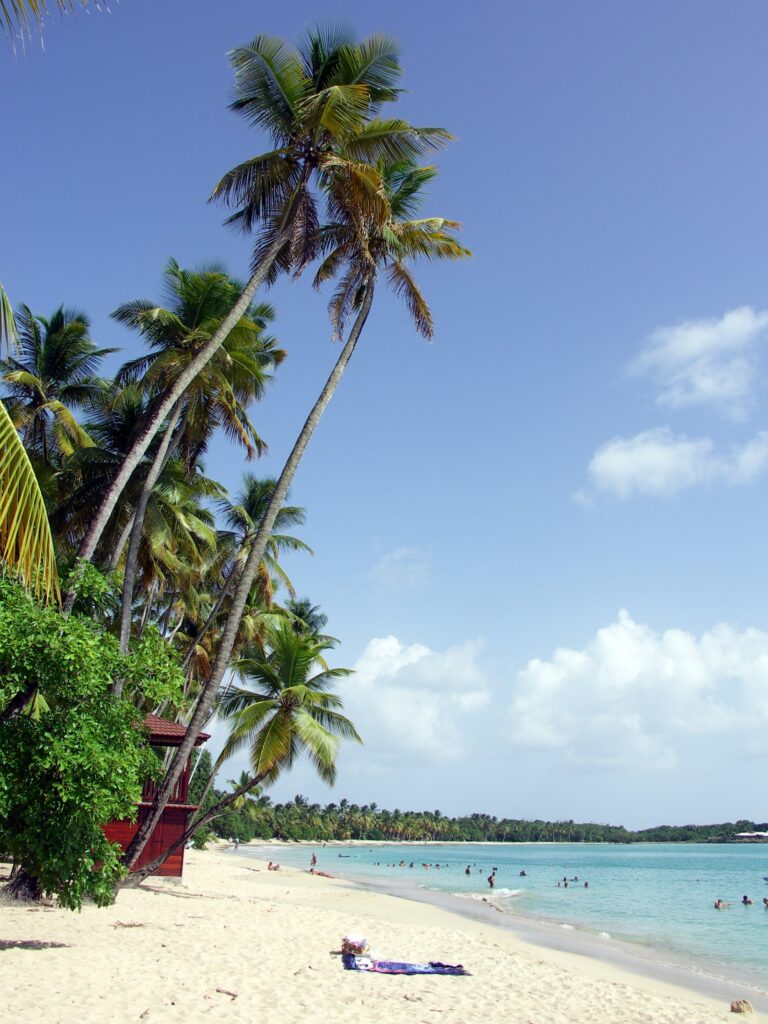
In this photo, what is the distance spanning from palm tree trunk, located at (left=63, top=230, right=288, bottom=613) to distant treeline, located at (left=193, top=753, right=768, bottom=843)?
162ft

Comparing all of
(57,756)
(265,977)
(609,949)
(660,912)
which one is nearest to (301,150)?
(57,756)

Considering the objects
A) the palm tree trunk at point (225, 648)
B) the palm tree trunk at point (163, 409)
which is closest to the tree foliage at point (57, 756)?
the palm tree trunk at point (163, 409)

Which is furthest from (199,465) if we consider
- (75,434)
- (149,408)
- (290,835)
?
(290,835)

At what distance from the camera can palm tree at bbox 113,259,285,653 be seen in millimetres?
15805

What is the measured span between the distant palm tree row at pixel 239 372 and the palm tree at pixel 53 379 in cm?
5

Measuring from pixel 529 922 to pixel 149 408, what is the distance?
20.3 meters

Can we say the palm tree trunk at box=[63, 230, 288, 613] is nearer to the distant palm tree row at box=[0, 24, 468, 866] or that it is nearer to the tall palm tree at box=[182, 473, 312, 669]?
the distant palm tree row at box=[0, 24, 468, 866]

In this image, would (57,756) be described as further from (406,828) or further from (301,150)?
(406,828)

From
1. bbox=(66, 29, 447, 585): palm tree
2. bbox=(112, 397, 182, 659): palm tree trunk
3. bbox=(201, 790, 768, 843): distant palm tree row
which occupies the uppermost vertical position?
bbox=(66, 29, 447, 585): palm tree

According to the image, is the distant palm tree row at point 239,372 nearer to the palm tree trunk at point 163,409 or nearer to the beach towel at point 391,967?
the palm tree trunk at point 163,409

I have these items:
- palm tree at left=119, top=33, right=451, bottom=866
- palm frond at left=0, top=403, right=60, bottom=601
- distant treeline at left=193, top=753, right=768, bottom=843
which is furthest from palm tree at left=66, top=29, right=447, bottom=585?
distant treeline at left=193, top=753, right=768, bottom=843

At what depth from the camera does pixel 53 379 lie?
20.1m

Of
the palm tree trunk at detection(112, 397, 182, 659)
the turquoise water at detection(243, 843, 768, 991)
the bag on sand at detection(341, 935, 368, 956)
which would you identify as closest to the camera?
the bag on sand at detection(341, 935, 368, 956)

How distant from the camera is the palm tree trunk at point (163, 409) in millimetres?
12039
